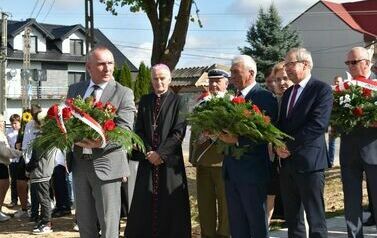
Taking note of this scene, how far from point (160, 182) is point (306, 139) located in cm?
175

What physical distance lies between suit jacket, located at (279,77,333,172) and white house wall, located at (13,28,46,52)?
47.5 metres

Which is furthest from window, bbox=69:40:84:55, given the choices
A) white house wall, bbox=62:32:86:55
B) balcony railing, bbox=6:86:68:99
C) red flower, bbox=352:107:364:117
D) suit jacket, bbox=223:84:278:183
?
red flower, bbox=352:107:364:117

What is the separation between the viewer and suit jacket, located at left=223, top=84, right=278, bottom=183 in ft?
16.7

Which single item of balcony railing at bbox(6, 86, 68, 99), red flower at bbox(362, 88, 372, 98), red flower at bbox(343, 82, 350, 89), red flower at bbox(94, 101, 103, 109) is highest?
balcony railing at bbox(6, 86, 68, 99)

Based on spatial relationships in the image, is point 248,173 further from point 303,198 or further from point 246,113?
point 246,113

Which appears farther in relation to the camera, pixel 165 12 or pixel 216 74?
pixel 165 12

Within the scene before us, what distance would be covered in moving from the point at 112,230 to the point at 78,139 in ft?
3.10

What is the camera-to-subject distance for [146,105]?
6035 millimetres

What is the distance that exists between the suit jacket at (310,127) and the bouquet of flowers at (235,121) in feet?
0.48

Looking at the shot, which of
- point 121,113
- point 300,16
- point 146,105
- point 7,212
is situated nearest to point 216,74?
point 146,105

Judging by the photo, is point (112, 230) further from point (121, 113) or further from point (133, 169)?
point (133, 169)

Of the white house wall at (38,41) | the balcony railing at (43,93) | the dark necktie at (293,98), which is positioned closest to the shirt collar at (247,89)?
the dark necktie at (293,98)

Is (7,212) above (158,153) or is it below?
below

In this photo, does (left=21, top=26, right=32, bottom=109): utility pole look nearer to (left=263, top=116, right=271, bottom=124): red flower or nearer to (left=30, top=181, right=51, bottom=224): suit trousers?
(left=30, top=181, right=51, bottom=224): suit trousers
